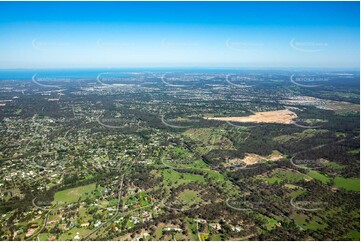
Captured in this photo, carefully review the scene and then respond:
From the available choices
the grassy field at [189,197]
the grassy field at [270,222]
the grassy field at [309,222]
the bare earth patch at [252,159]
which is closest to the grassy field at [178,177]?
the grassy field at [189,197]

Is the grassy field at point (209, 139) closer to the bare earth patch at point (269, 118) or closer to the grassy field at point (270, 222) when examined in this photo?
the bare earth patch at point (269, 118)

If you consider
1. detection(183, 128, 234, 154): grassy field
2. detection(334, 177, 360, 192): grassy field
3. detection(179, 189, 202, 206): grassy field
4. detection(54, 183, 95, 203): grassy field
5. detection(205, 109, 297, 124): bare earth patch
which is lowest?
detection(334, 177, 360, 192): grassy field

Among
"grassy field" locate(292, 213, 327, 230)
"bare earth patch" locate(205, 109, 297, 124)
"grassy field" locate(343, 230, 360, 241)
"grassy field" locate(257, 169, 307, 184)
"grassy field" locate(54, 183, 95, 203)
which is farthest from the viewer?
"bare earth patch" locate(205, 109, 297, 124)

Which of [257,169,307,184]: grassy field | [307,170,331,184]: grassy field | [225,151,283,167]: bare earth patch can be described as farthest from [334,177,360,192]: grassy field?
[225,151,283,167]: bare earth patch

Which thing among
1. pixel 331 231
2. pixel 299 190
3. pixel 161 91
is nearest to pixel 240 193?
pixel 299 190

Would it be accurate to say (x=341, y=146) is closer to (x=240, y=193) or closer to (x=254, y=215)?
(x=240, y=193)

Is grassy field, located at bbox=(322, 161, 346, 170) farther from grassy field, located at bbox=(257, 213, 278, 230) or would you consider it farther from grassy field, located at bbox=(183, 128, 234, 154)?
grassy field, located at bbox=(257, 213, 278, 230)

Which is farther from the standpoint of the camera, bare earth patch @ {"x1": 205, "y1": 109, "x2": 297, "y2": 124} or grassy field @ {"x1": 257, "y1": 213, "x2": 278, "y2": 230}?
bare earth patch @ {"x1": 205, "y1": 109, "x2": 297, "y2": 124}

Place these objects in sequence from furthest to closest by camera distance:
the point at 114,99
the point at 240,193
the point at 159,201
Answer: the point at 114,99
the point at 240,193
the point at 159,201
